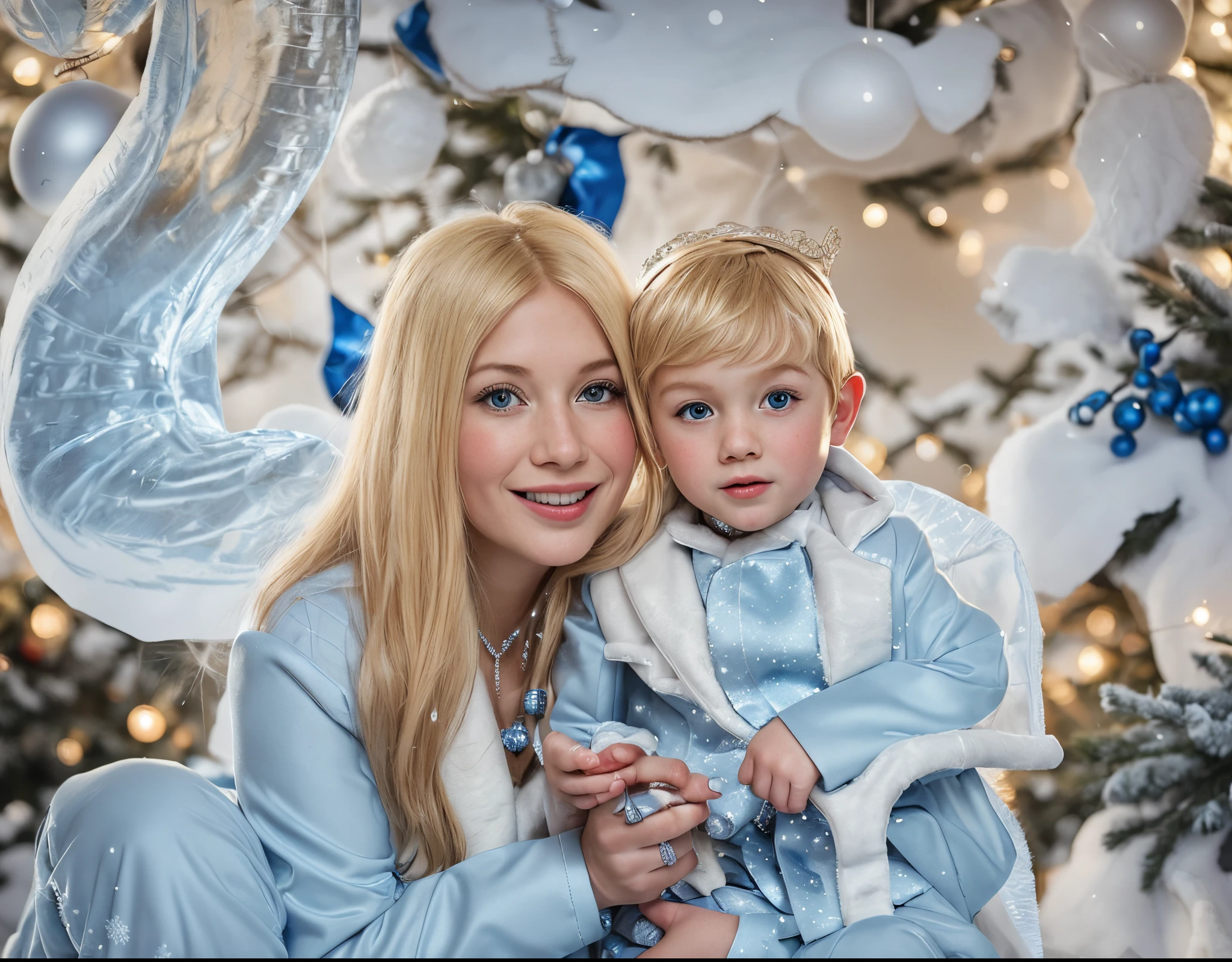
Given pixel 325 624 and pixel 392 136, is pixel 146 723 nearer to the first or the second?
pixel 325 624

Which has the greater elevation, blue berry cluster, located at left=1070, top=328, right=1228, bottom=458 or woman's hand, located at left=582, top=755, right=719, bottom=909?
woman's hand, located at left=582, top=755, right=719, bottom=909

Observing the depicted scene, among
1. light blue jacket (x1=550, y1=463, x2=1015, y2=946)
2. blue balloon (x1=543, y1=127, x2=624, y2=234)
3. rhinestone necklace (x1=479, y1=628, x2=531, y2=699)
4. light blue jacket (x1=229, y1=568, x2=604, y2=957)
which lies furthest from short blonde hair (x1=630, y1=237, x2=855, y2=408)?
blue balloon (x1=543, y1=127, x2=624, y2=234)

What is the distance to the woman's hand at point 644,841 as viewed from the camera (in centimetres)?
138

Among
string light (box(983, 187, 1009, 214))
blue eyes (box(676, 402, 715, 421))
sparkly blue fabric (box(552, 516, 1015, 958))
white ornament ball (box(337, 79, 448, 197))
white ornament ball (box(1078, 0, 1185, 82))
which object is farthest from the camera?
string light (box(983, 187, 1009, 214))

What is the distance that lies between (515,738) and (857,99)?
148 cm

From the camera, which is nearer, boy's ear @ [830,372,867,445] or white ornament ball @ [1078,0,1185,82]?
boy's ear @ [830,372,867,445]

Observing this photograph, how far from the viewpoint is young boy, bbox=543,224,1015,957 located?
147cm

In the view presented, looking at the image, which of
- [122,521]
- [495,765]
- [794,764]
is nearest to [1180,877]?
[794,764]

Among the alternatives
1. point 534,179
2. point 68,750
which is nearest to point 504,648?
point 534,179

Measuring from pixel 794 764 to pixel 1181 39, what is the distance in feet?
6.44

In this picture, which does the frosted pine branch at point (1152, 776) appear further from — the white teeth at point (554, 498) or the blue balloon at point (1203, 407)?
the white teeth at point (554, 498)

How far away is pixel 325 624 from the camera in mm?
1600

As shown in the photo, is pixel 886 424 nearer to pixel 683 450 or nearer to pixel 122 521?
pixel 683 450

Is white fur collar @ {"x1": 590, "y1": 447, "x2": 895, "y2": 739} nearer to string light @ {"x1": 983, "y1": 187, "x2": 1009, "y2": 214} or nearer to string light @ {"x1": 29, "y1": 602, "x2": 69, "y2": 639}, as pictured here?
string light @ {"x1": 983, "y1": 187, "x2": 1009, "y2": 214}
